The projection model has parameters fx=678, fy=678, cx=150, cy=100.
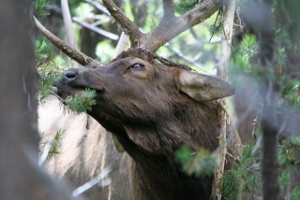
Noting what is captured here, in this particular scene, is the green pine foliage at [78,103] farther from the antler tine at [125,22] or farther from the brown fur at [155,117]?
the antler tine at [125,22]

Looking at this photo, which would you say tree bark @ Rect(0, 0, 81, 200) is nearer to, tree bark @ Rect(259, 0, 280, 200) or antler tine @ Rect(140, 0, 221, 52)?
tree bark @ Rect(259, 0, 280, 200)

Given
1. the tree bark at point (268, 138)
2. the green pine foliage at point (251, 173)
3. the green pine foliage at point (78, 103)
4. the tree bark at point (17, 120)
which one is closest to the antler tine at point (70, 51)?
the green pine foliage at point (78, 103)

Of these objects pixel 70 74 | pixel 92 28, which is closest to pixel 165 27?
pixel 70 74

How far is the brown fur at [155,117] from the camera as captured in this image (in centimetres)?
540

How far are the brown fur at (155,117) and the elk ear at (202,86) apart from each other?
1 centimetres

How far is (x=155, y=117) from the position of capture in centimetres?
559

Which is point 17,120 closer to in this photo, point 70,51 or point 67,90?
point 67,90

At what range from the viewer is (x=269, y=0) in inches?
136

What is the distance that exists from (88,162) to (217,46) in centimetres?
368

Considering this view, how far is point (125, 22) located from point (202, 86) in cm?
92

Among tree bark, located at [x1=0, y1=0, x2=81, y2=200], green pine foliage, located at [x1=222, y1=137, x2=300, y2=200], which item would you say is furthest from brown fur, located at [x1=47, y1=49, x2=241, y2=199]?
tree bark, located at [x1=0, y1=0, x2=81, y2=200]

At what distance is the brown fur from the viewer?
540 cm

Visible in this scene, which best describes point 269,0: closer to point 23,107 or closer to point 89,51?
point 23,107

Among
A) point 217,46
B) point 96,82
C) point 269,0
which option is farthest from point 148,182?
point 217,46
